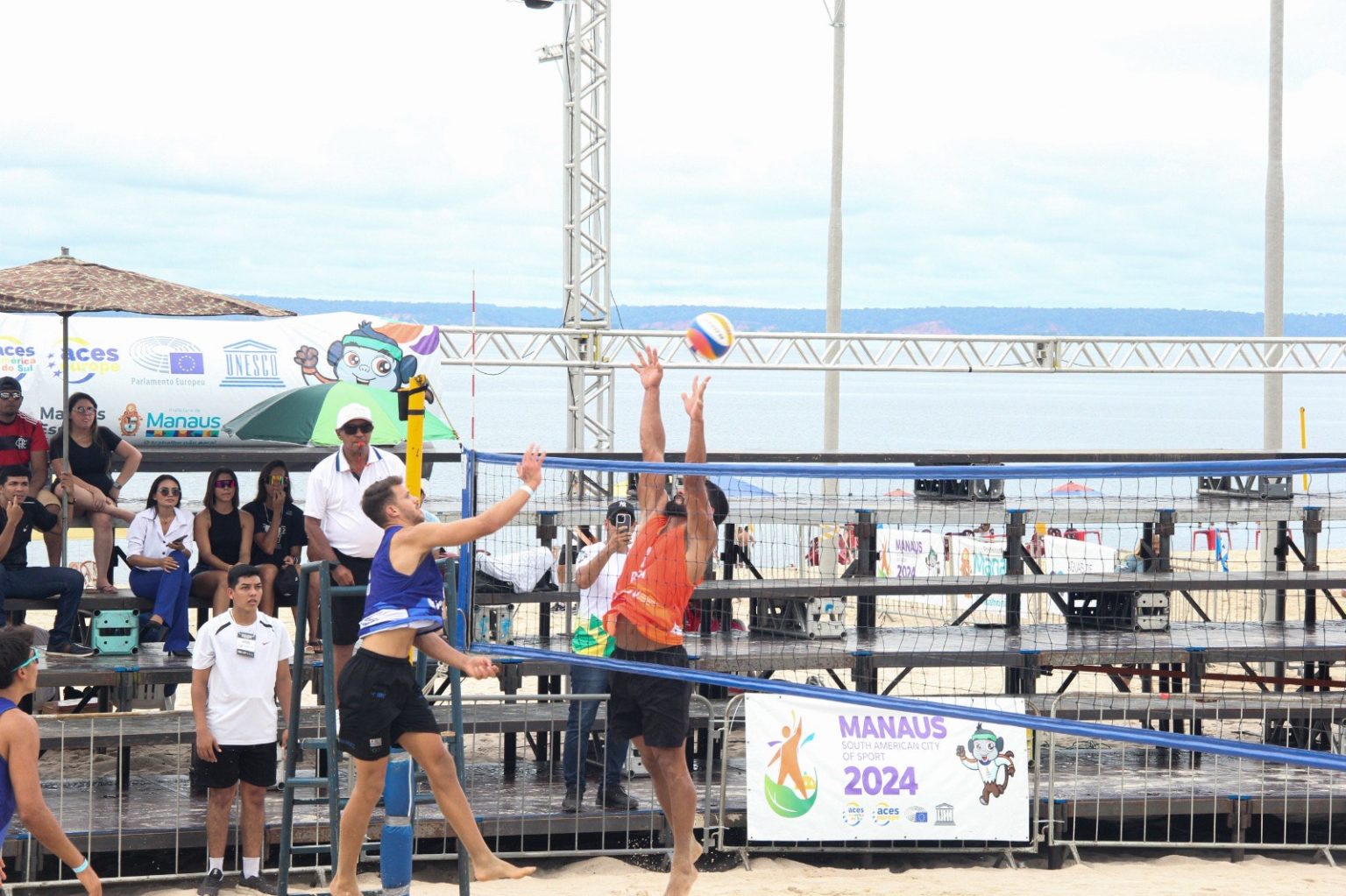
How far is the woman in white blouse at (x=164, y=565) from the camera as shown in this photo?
9367mm

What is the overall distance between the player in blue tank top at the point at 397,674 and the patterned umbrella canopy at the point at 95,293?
12.0 feet

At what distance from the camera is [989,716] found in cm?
660

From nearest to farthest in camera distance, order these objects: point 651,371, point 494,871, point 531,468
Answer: point 531,468
point 494,871
point 651,371

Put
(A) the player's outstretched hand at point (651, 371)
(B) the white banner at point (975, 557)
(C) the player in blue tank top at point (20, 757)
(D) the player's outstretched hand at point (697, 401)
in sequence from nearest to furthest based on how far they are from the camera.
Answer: (C) the player in blue tank top at point (20, 757)
(D) the player's outstretched hand at point (697, 401)
(A) the player's outstretched hand at point (651, 371)
(B) the white banner at point (975, 557)

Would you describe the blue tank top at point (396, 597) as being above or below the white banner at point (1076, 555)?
above

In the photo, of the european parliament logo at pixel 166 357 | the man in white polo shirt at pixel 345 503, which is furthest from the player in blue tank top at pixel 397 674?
the european parliament logo at pixel 166 357

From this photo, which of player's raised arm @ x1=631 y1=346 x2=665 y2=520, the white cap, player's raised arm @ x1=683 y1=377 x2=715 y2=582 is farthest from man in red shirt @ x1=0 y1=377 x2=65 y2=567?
player's raised arm @ x1=683 y1=377 x2=715 y2=582

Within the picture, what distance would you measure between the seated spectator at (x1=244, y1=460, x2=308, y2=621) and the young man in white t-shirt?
1493 mm

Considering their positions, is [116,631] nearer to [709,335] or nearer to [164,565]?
[164,565]

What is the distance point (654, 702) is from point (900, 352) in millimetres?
10128

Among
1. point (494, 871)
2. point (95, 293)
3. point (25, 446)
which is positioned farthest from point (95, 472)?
point (494, 871)

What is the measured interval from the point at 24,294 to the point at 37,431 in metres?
1.18

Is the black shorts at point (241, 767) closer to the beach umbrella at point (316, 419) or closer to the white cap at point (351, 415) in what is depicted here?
the white cap at point (351, 415)

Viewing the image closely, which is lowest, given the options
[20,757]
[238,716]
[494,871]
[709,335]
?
[494,871]
